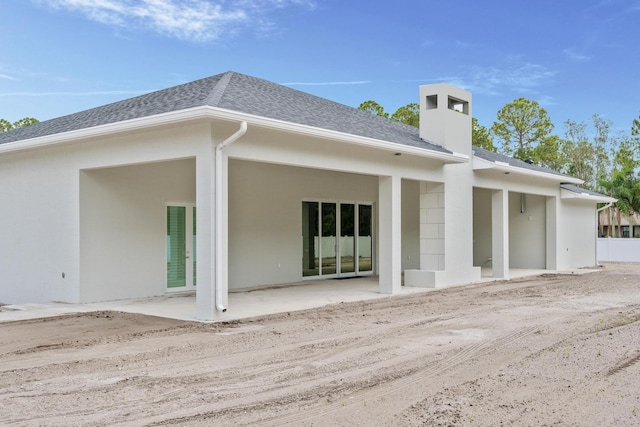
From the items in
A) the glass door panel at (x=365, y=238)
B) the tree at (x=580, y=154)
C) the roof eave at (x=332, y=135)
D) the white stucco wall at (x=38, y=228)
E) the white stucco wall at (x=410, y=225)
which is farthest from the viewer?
the tree at (x=580, y=154)

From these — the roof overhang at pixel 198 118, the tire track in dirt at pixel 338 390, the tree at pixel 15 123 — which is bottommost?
the tire track in dirt at pixel 338 390

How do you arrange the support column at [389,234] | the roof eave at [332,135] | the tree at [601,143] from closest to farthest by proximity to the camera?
1. the roof eave at [332,135]
2. the support column at [389,234]
3. the tree at [601,143]

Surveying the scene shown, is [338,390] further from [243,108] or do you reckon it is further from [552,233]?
[552,233]

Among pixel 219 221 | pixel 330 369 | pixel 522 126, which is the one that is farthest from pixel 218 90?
pixel 522 126

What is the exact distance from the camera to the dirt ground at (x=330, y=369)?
5.04 meters

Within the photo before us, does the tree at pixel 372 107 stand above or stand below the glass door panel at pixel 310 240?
above

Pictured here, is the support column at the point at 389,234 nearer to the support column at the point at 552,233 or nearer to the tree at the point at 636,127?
the support column at the point at 552,233

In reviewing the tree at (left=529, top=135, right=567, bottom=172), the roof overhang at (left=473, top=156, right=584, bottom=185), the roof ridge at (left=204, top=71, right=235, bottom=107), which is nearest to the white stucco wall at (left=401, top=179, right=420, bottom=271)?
the roof overhang at (left=473, top=156, right=584, bottom=185)

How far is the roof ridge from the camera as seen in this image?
976cm

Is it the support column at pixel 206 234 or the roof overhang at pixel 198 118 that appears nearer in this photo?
the roof overhang at pixel 198 118

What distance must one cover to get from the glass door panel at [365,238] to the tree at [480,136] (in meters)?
27.2

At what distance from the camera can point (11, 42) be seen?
22.1m

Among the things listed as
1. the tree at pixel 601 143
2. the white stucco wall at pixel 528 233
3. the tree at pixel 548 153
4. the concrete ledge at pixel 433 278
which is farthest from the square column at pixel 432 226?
the tree at pixel 601 143

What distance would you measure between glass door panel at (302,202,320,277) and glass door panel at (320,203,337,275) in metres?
0.24
